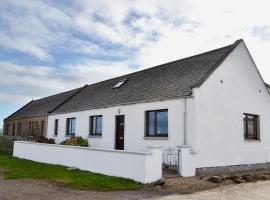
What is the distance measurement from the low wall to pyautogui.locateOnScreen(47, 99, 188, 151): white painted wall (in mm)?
3045

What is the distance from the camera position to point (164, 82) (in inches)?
711

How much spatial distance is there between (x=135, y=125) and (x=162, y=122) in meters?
1.84

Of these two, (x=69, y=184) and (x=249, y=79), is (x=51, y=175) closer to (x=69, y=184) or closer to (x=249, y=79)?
(x=69, y=184)

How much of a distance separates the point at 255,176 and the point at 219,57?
6.32 meters

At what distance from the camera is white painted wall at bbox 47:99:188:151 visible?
15.1m

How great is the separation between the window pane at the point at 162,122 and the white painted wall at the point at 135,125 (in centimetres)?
39

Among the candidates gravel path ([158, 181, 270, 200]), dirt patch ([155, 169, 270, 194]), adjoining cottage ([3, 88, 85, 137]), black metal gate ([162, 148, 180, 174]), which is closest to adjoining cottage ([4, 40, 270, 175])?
black metal gate ([162, 148, 180, 174])

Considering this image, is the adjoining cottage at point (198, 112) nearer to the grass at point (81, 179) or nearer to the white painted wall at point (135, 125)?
the white painted wall at point (135, 125)

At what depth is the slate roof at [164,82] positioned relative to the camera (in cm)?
1588

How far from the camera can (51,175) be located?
45.3 feet

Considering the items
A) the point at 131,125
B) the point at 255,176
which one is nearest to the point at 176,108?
the point at 131,125

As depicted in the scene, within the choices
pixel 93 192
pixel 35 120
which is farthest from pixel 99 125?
pixel 35 120

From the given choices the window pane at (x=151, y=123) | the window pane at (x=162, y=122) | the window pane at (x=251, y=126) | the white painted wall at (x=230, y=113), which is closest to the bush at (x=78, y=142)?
the window pane at (x=151, y=123)

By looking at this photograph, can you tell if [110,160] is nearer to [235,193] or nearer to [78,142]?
[235,193]
